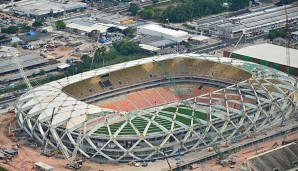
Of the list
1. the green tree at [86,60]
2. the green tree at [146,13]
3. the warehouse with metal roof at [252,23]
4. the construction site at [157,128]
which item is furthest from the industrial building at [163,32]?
the construction site at [157,128]

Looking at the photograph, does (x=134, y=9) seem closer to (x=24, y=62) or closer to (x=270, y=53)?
(x=24, y=62)

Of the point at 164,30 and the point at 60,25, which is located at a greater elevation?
the point at 60,25

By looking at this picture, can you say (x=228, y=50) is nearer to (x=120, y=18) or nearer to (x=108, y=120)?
(x=120, y=18)

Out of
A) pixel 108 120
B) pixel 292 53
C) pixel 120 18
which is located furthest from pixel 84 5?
pixel 108 120

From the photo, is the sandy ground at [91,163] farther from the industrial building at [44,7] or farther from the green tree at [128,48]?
the industrial building at [44,7]

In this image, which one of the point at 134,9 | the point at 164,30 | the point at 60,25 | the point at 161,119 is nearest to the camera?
the point at 161,119

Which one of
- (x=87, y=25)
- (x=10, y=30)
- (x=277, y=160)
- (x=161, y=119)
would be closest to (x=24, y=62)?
(x=10, y=30)

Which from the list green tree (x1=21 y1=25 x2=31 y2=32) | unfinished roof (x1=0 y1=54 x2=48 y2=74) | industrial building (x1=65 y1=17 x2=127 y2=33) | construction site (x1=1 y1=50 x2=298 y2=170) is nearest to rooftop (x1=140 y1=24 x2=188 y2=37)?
industrial building (x1=65 y1=17 x2=127 y2=33)
